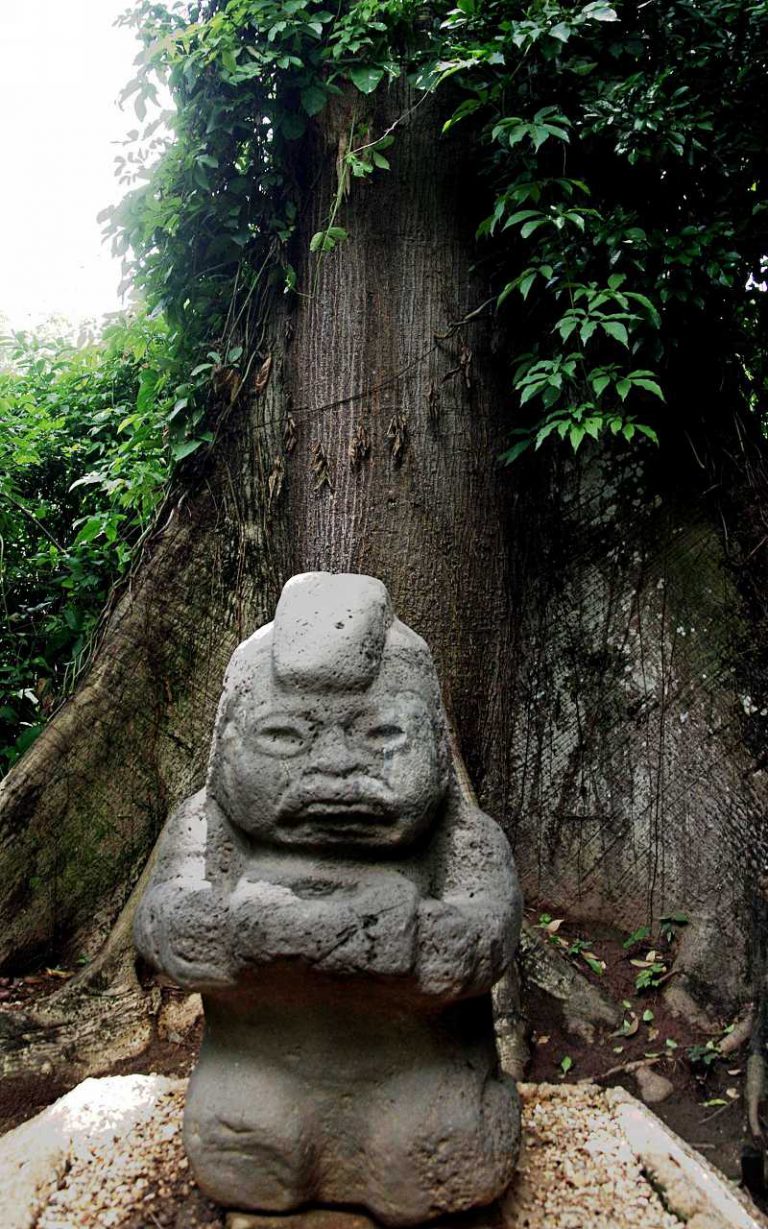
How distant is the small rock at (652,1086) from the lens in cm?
Result: 302

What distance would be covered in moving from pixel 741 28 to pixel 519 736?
8.53 ft

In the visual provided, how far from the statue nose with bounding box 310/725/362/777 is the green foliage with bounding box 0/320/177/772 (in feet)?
9.63

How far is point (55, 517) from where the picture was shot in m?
5.68

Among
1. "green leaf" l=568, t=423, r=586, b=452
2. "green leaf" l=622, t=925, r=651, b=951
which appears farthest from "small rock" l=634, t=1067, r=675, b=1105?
"green leaf" l=568, t=423, r=586, b=452

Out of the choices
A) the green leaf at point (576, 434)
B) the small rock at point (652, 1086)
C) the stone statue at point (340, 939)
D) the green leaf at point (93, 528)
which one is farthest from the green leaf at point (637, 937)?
the green leaf at point (93, 528)

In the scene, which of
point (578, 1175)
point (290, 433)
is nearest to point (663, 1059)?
point (578, 1175)

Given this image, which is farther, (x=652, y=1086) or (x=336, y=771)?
(x=652, y=1086)

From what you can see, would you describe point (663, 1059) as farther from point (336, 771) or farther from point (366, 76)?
point (366, 76)

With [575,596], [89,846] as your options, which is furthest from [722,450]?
[89,846]

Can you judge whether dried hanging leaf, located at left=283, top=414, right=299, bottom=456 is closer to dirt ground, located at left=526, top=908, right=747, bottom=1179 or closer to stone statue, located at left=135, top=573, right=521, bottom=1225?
stone statue, located at left=135, top=573, right=521, bottom=1225

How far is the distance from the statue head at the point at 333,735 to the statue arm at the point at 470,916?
0.13 metres

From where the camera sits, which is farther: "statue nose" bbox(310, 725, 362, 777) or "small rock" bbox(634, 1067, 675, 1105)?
"small rock" bbox(634, 1067, 675, 1105)

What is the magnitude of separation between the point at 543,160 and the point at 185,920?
2.90 meters

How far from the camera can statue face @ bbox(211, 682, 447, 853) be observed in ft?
6.35
